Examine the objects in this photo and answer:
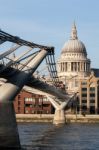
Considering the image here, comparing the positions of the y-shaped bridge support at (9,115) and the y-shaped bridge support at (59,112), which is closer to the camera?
the y-shaped bridge support at (9,115)

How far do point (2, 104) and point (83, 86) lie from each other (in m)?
124

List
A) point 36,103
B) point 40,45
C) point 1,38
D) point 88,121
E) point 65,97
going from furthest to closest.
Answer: point 36,103 → point 88,121 → point 65,97 → point 40,45 → point 1,38

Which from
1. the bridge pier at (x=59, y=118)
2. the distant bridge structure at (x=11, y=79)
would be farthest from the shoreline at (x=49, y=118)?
the distant bridge structure at (x=11, y=79)

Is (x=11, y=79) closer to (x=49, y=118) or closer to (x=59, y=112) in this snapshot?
(x=59, y=112)

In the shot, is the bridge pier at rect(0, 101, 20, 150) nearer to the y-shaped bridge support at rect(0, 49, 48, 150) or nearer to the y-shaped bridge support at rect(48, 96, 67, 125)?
the y-shaped bridge support at rect(0, 49, 48, 150)

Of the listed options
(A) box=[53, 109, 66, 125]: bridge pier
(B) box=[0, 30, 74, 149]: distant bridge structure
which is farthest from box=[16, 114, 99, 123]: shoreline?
(B) box=[0, 30, 74, 149]: distant bridge structure

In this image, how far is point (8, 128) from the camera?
55.3m

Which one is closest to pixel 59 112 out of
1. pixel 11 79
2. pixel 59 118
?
pixel 59 118

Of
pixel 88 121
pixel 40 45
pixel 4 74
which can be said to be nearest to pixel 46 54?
pixel 40 45

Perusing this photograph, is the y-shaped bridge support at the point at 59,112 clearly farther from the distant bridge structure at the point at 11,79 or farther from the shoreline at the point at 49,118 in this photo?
the distant bridge structure at the point at 11,79

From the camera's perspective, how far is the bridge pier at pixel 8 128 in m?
54.8

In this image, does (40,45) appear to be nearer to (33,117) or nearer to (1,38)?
(1,38)

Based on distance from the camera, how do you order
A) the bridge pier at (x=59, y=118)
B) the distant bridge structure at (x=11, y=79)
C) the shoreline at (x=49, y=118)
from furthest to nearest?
the shoreline at (x=49, y=118) → the bridge pier at (x=59, y=118) → the distant bridge structure at (x=11, y=79)

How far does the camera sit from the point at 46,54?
214 feet
